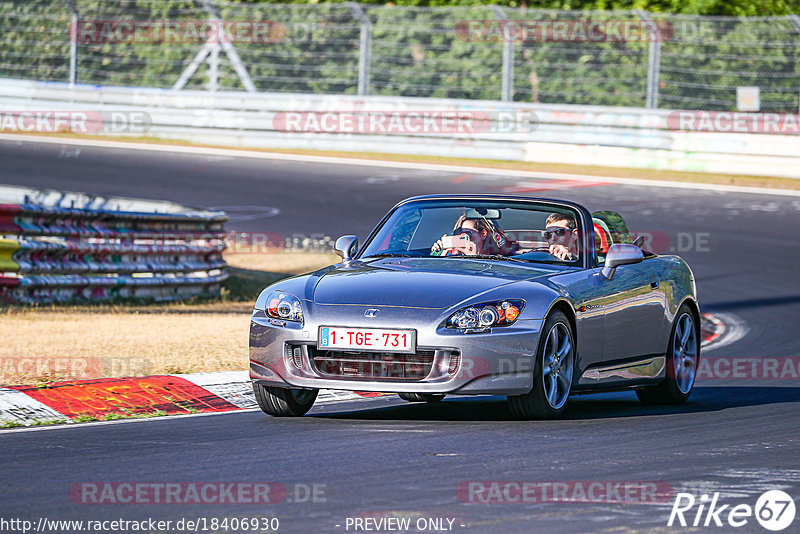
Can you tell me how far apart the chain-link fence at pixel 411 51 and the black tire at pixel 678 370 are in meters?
15.8

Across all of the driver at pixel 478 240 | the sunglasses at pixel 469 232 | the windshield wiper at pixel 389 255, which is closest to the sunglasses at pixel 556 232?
the driver at pixel 478 240

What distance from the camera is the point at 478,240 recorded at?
28.6 ft

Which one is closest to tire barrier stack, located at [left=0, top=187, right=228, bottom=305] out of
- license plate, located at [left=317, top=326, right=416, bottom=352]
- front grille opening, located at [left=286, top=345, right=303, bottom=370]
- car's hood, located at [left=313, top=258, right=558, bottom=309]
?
car's hood, located at [left=313, top=258, right=558, bottom=309]

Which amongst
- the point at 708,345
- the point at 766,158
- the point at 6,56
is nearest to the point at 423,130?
the point at 766,158

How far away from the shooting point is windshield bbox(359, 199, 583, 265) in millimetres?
8711

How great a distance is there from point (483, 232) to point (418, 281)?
1.15 metres

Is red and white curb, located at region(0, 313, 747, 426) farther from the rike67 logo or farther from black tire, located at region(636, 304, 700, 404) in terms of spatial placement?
the rike67 logo

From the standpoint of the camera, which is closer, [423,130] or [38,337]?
[38,337]

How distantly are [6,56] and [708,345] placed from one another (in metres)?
19.7

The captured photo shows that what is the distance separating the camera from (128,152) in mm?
25797

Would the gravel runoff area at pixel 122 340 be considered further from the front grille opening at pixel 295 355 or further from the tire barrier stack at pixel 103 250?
the front grille opening at pixel 295 355

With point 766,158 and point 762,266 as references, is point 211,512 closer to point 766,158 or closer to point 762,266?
point 762,266

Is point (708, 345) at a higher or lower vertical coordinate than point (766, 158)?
lower

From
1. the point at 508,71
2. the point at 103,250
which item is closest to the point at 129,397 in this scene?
the point at 103,250
